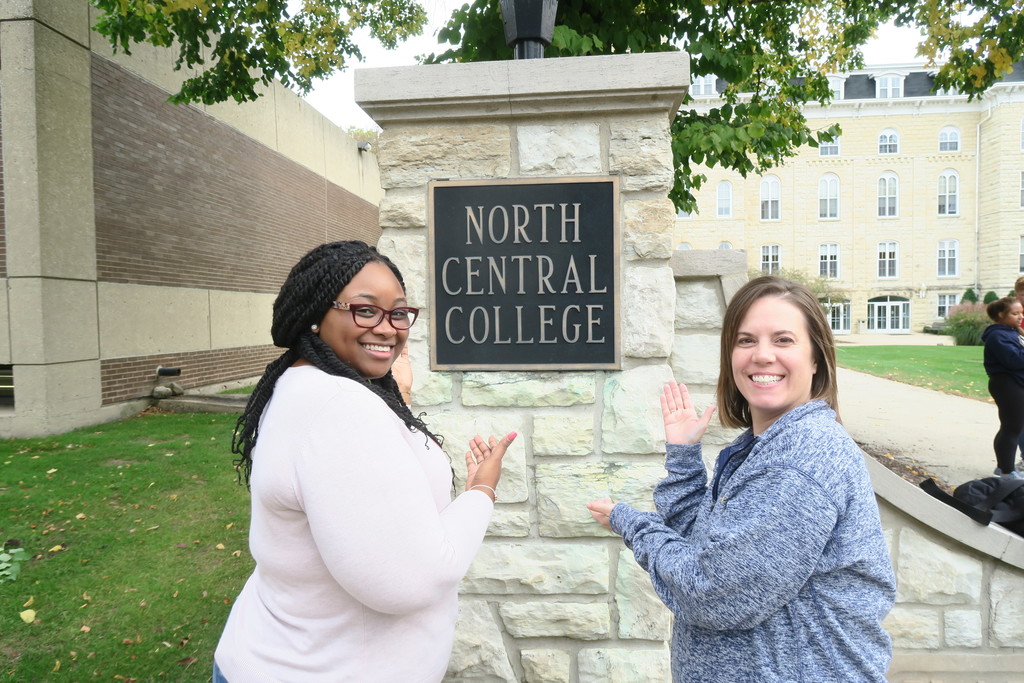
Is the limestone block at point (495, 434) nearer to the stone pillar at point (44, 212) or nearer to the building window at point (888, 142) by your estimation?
the stone pillar at point (44, 212)

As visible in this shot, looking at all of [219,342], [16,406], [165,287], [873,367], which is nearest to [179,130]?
[165,287]

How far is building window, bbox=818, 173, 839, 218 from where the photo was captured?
34750 millimetres

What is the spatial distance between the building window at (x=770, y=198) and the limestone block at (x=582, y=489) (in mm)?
35508

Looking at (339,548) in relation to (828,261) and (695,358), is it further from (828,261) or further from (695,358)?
(828,261)

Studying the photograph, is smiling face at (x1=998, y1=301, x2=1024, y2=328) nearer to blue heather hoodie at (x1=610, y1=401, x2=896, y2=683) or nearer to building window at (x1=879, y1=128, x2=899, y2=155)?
blue heather hoodie at (x1=610, y1=401, x2=896, y2=683)

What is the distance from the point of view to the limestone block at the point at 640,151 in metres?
2.65

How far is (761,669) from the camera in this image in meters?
1.37

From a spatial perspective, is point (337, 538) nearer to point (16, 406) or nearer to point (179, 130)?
point (16, 406)

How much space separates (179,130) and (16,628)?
9078mm

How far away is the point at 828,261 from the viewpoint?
116ft

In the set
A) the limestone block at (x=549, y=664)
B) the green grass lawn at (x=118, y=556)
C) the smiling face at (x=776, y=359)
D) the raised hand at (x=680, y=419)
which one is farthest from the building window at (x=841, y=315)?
the smiling face at (x=776, y=359)

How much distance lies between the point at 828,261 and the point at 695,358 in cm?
3650

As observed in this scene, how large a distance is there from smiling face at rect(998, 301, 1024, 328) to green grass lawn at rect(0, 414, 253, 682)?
6973 mm

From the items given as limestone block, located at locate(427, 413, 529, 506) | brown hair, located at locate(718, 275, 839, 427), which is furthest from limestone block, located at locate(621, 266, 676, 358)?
brown hair, located at locate(718, 275, 839, 427)
